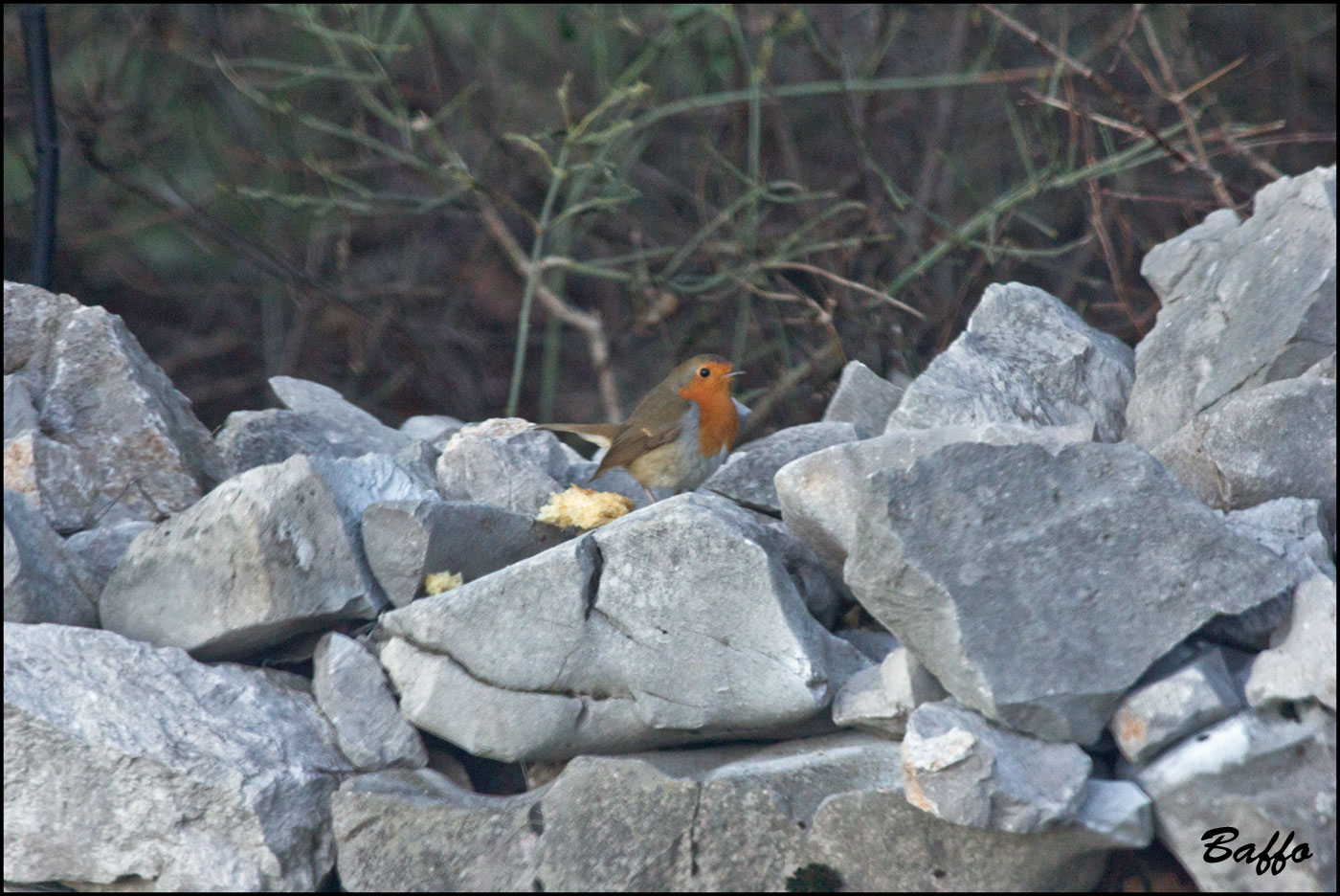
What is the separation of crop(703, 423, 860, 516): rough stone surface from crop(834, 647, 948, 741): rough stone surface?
883 mm

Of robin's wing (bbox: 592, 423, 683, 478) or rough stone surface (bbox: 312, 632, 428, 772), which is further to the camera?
robin's wing (bbox: 592, 423, 683, 478)

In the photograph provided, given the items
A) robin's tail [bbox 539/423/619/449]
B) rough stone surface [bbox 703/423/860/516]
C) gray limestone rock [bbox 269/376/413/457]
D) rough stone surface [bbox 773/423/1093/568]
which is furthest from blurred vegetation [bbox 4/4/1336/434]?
rough stone surface [bbox 773/423/1093/568]

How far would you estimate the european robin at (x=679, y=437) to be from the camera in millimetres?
4117

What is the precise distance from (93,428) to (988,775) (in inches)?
90.5

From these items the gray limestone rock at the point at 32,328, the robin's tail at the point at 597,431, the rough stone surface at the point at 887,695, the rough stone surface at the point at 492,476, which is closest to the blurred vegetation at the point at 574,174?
the robin's tail at the point at 597,431

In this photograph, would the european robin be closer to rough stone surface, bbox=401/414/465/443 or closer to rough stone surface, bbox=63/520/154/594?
rough stone surface, bbox=401/414/465/443

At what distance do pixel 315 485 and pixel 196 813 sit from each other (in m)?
0.70

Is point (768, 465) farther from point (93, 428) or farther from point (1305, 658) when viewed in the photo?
point (93, 428)

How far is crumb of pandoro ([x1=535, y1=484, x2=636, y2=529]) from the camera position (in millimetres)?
3137

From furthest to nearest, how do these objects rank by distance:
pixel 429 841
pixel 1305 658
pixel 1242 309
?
pixel 1242 309 → pixel 429 841 → pixel 1305 658

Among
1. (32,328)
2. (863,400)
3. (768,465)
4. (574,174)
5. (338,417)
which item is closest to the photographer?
(32,328)

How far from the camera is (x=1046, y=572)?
231 centimetres

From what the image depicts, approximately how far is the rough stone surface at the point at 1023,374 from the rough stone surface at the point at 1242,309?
10cm

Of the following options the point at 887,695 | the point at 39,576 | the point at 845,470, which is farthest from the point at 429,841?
the point at 845,470
